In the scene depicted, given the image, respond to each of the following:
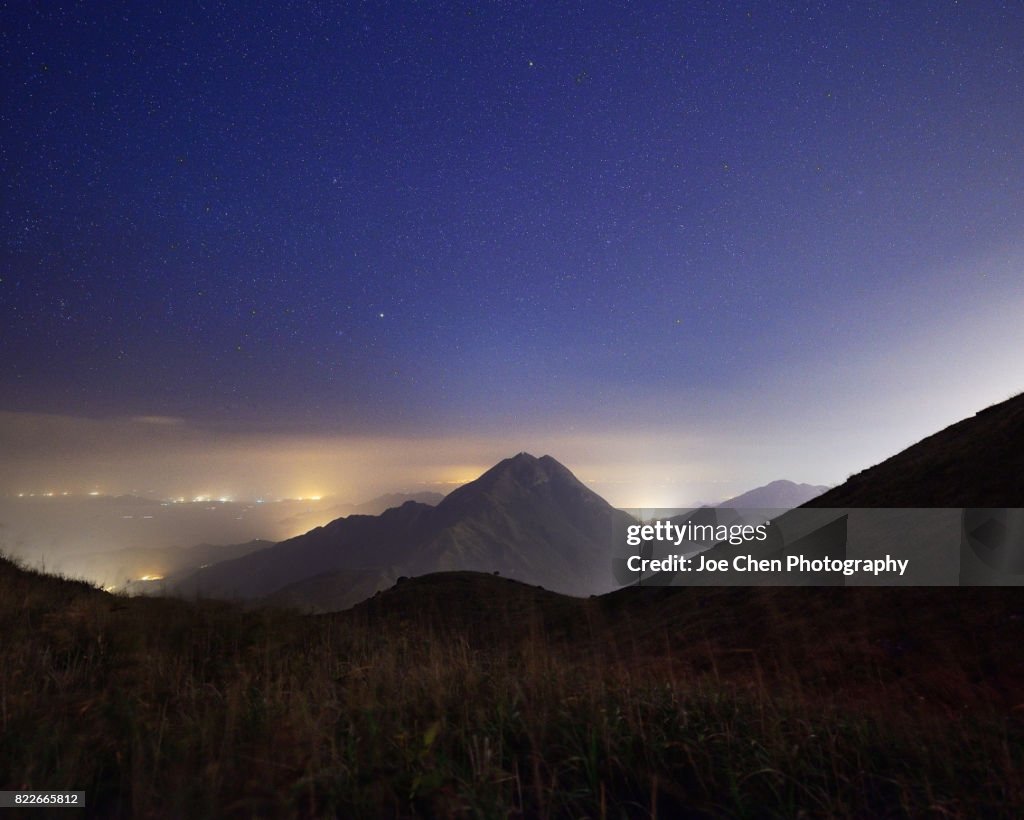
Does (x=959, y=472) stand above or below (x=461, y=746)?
above

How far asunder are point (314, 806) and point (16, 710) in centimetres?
297

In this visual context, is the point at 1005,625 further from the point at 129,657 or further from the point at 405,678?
the point at 129,657

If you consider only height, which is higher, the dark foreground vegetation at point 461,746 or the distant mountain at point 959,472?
the distant mountain at point 959,472

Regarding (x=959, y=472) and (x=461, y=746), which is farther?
(x=959, y=472)

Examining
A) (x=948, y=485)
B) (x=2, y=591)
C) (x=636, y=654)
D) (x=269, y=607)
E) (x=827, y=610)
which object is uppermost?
(x=948, y=485)

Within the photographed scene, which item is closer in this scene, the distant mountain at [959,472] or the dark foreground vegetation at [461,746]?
the dark foreground vegetation at [461,746]

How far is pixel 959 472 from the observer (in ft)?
64.5

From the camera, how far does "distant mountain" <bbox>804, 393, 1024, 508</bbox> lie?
1710 cm

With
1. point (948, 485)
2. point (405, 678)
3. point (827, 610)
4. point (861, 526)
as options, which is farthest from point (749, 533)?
point (405, 678)

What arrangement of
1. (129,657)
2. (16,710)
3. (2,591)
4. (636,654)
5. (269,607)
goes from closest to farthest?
1. (16,710)
2. (129,657)
3. (2,591)
4. (269,607)
5. (636,654)

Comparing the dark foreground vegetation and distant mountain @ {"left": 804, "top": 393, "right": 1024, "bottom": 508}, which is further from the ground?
distant mountain @ {"left": 804, "top": 393, "right": 1024, "bottom": 508}

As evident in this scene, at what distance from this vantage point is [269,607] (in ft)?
40.8

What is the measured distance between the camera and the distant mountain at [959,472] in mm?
17103

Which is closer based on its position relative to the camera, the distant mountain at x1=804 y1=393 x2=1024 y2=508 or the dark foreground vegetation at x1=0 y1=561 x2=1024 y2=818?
the dark foreground vegetation at x1=0 y1=561 x2=1024 y2=818
